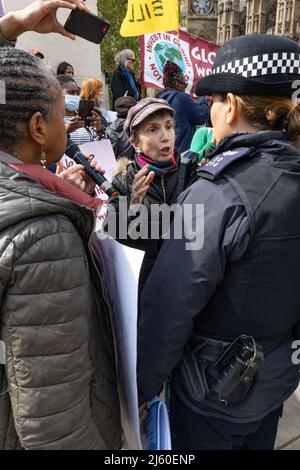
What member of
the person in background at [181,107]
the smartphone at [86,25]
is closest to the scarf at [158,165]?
the smartphone at [86,25]

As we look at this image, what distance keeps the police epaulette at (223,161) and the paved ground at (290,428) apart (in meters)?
1.92

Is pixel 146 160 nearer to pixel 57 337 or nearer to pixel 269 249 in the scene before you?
pixel 269 249

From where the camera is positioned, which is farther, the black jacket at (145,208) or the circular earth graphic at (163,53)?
the circular earth graphic at (163,53)

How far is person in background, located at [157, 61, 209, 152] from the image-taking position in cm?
463

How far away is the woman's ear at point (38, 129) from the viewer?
1.10 meters

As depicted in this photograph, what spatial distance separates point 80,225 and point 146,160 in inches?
50.1

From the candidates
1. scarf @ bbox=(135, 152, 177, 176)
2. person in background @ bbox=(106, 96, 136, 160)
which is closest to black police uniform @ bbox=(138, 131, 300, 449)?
scarf @ bbox=(135, 152, 177, 176)

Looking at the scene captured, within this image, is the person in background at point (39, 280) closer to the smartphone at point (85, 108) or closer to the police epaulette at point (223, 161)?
the police epaulette at point (223, 161)

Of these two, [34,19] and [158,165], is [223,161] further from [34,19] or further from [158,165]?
[158,165]

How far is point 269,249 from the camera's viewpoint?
1.27 metres

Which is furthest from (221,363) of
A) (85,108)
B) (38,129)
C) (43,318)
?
(85,108)

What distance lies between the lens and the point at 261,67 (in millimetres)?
1242

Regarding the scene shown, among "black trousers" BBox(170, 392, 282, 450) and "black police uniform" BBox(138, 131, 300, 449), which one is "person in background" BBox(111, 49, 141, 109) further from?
"black trousers" BBox(170, 392, 282, 450)

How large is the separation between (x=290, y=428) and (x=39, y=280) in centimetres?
223
